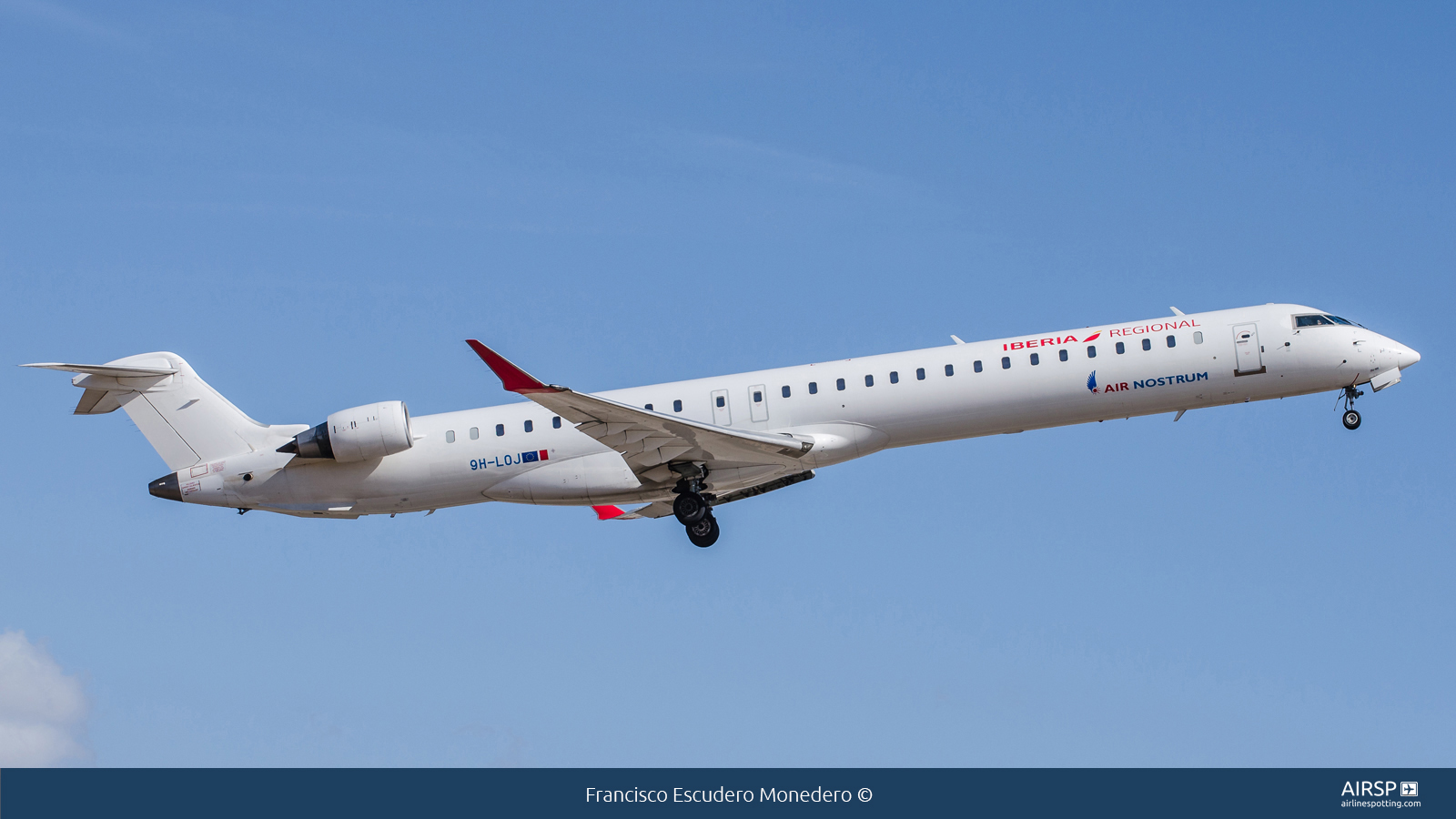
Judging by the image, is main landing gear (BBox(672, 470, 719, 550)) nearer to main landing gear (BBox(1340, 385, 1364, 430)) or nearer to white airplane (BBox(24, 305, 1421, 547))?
white airplane (BBox(24, 305, 1421, 547))

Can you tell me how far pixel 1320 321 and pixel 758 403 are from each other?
10.9m

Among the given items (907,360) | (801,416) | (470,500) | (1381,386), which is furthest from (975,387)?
(470,500)

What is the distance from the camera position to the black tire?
29781 millimetres

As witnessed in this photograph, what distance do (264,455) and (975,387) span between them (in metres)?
14.2

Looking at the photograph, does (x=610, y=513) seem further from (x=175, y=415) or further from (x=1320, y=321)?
(x=1320, y=321)

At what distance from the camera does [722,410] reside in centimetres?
2967

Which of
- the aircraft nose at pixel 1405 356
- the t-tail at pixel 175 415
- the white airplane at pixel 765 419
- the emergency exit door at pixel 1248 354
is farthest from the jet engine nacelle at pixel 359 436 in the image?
the aircraft nose at pixel 1405 356

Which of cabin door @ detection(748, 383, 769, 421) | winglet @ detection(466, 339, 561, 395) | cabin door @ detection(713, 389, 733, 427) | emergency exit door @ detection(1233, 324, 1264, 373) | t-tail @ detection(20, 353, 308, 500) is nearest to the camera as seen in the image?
winglet @ detection(466, 339, 561, 395)

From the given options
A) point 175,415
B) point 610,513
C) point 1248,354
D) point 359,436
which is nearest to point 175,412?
point 175,415

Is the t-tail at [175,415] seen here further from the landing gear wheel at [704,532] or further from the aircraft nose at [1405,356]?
the aircraft nose at [1405,356]

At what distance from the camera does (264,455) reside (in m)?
30.8

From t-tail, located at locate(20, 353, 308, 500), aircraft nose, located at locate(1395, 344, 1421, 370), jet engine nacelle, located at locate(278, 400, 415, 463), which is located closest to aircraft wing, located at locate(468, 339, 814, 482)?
jet engine nacelle, located at locate(278, 400, 415, 463)

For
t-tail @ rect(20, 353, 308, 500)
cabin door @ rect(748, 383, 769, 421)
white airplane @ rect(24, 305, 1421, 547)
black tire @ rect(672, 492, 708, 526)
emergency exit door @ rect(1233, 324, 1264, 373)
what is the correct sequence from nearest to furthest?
white airplane @ rect(24, 305, 1421, 547) → emergency exit door @ rect(1233, 324, 1264, 373) → cabin door @ rect(748, 383, 769, 421) → black tire @ rect(672, 492, 708, 526) → t-tail @ rect(20, 353, 308, 500)

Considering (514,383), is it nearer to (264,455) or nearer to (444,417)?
(444,417)
